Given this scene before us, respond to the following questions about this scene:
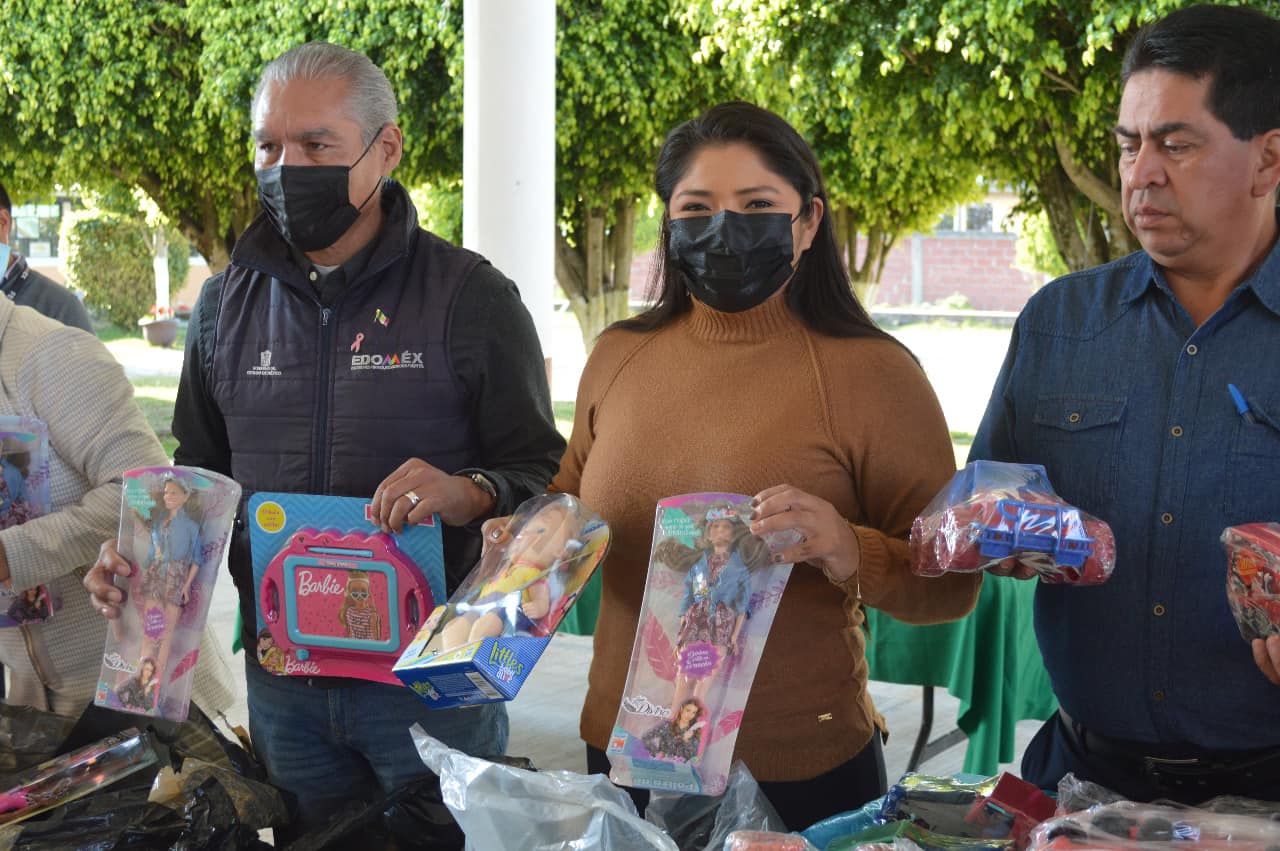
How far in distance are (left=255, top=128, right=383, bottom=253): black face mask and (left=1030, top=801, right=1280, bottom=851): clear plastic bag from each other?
1533 mm

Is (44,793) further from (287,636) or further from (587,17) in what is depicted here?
(587,17)

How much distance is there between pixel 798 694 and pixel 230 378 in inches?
47.0

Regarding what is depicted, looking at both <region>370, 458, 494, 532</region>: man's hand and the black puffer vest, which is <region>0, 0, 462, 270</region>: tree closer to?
the black puffer vest

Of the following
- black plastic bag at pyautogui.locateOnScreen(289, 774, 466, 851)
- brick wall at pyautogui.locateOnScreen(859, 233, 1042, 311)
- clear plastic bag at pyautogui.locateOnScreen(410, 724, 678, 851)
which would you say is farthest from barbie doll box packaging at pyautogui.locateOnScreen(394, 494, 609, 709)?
brick wall at pyautogui.locateOnScreen(859, 233, 1042, 311)

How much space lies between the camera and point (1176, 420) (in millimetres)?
1839

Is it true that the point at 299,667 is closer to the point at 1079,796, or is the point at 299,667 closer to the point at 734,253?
the point at 734,253

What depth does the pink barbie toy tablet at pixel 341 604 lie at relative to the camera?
208cm

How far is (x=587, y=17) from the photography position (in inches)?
480

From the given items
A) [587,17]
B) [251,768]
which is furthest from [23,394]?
[587,17]

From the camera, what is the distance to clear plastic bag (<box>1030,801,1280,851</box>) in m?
1.50

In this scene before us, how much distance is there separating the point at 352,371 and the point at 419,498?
1.22 ft

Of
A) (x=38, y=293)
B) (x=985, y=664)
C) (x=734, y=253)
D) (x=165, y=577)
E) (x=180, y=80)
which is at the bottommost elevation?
(x=985, y=664)

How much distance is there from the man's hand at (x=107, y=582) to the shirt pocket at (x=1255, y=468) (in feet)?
5.67

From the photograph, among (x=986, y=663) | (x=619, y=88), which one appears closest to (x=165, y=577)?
(x=986, y=663)
